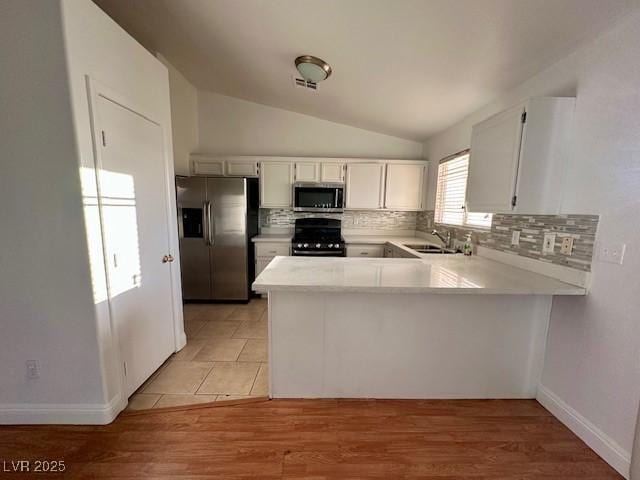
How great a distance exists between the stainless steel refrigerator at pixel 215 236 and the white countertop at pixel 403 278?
5.52ft

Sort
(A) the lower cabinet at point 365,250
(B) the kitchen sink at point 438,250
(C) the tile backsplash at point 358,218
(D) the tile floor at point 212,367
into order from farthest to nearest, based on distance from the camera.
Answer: (C) the tile backsplash at point 358,218
(A) the lower cabinet at point 365,250
(B) the kitchen sink at point 438,250
(D) the tile floor at point 212,367

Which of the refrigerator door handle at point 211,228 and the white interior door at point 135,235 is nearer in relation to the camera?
the white interior door at point 135,235

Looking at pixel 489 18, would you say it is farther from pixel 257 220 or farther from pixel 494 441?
pixel 257 220

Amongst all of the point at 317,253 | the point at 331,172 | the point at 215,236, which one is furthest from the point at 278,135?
the point at 317,253

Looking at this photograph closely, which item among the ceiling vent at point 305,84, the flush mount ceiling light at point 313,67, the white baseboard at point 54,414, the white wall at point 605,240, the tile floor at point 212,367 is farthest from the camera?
the ceiling vent at point 305,84

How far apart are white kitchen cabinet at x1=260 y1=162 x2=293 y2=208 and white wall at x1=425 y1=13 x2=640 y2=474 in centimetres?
297

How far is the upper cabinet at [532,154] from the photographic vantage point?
1672 millimetres

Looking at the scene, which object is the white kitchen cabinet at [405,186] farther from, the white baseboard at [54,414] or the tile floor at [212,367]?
the white baseboard at [54,414]

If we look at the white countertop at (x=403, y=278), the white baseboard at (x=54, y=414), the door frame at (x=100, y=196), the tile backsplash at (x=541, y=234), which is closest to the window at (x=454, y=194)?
the tile backsplash at (x=541, y=234)

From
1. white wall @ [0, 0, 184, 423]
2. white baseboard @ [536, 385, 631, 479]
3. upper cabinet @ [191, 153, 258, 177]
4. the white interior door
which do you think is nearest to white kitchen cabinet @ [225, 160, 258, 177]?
upper cabinet @ [191, 153, 258, 177]

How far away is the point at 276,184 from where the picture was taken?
3975 mm

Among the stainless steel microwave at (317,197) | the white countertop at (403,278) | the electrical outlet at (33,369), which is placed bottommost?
the electrical outlet at (33,369)

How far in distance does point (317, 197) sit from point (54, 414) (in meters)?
3.26

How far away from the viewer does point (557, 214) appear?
1763mm
